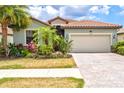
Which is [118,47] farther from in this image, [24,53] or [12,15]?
[12,15]

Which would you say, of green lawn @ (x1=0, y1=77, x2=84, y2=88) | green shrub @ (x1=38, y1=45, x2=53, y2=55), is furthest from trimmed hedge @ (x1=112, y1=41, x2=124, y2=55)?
green lawn @ (x1=0, y1=77, x2=84, y2=88)

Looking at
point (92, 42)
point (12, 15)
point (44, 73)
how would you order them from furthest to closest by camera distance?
point (92, 42) → point (12, 15) → point (44, 73)

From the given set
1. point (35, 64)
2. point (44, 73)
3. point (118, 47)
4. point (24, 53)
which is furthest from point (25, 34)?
point (44, 73)

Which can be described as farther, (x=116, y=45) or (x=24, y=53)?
(x=116, y=45)

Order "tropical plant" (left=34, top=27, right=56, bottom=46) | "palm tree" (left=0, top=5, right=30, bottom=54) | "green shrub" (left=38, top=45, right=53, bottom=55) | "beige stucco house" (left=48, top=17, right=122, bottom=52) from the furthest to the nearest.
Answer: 1. "beige stucco house" (left=48, top=17, right=122, bottom=52)
2. "tropical plant" (left=34, top=27, right=56, bottom=46)
3. "green shrub" (left=38, top=45, right=53, bottom=55)
4. "palm tree" (left=0, top=5, right=30, bottom=54)

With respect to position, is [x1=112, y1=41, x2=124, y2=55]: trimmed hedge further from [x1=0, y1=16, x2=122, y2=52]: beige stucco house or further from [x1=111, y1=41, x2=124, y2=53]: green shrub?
[x1=0, y1=16, x2=122, y2=52]: beige stucco house

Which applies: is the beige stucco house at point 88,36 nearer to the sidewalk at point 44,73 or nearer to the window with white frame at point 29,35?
the window with white frame at point 29,35

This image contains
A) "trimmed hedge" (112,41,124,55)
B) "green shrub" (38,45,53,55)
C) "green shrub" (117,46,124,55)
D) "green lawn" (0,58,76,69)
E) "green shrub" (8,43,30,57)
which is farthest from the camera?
"trimmed hedge" (112,41,124,55)

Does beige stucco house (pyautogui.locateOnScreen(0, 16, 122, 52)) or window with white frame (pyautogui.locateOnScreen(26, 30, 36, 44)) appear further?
window with white frame (pyautogui.locateOnScreen(26, 30, 36, 44))

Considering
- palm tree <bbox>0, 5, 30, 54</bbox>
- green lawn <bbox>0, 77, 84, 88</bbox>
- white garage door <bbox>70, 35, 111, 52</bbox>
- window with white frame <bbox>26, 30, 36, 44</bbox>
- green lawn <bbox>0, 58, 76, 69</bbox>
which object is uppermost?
palm tree <bbox>0, 5, 30, 54</bbox>

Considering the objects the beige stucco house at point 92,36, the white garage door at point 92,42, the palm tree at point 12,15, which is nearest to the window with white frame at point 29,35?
the beige stucco house at point 92,36

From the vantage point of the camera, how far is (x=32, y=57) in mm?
20062
